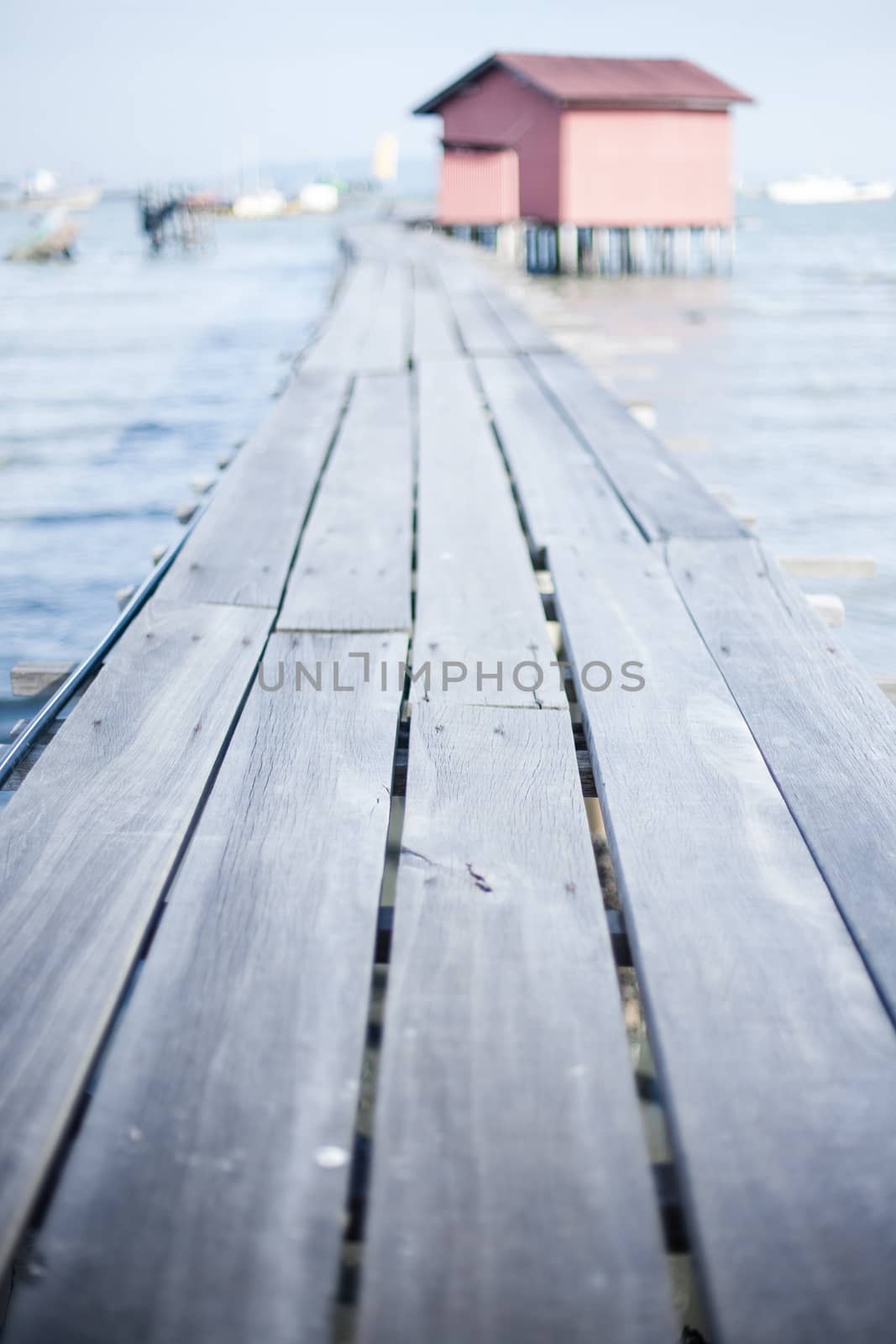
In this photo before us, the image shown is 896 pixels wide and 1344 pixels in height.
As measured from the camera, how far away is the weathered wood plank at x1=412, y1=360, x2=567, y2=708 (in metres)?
2.71

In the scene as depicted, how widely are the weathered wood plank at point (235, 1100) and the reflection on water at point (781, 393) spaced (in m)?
4.35

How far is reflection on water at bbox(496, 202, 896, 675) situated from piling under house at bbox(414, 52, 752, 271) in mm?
1908

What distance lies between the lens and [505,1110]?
57.2 inches

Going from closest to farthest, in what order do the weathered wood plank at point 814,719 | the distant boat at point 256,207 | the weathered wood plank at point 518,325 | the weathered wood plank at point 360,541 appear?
the weathered wood plank at point 814,719 < the weathered wood plank at point 360,541 < the weathered wood plank at point 518,325 < the distant boat at point 256,207

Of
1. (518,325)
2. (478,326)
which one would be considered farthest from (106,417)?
(518,325)

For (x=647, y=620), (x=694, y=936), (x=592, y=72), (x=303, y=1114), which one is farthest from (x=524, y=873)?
(x=592, y=72)

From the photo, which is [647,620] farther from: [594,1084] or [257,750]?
[594,1084]

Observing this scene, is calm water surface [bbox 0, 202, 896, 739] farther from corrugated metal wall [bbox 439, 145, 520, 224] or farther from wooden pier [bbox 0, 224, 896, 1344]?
corrugated metal wall [bbox 439, 145, 520, 224]

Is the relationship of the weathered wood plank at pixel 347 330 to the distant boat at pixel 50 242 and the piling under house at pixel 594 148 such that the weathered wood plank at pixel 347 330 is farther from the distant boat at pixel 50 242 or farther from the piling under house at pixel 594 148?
the distant boat at pixel 50 242

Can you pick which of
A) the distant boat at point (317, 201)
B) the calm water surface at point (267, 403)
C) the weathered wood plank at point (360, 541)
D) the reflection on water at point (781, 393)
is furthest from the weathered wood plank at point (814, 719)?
the distant boat at point (317, 201)

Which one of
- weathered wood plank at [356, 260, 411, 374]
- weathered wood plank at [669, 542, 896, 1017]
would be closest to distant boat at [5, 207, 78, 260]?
weathered wood plank at [356, 260, 411, 374]

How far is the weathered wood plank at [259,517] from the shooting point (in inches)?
132

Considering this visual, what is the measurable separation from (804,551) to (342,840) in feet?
20.3

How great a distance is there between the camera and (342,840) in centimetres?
203
